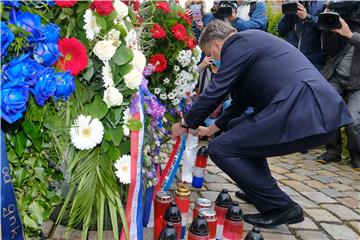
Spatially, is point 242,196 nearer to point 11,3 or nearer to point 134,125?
point 134,125

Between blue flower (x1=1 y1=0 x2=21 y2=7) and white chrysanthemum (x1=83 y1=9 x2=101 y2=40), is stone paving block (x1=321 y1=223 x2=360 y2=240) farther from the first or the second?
blue flower (x1=1 y1=0 x2=21 y2=7)

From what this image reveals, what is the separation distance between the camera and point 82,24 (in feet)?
6.53

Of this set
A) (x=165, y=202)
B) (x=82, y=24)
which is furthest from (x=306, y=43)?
(x=82, y=24)

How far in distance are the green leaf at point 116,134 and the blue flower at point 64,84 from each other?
0.32 metres

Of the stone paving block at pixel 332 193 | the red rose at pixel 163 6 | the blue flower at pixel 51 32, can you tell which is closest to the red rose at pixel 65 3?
the blue flower at pixel 51 32

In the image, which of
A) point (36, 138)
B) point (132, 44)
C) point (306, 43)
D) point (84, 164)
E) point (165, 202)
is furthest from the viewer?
point (306, 43)

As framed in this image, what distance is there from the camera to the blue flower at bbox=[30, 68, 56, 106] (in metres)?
1.73

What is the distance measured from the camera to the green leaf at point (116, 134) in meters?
2.08

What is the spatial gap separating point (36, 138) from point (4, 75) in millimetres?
346

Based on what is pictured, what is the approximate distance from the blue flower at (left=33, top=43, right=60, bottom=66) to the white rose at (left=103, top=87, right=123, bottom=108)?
12.9 inches

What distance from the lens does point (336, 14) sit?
14.7 feet

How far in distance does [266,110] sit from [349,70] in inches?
94.2

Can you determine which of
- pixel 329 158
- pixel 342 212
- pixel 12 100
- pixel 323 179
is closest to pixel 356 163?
pixel 329 158

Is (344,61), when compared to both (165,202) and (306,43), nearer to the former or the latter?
(306,43)
